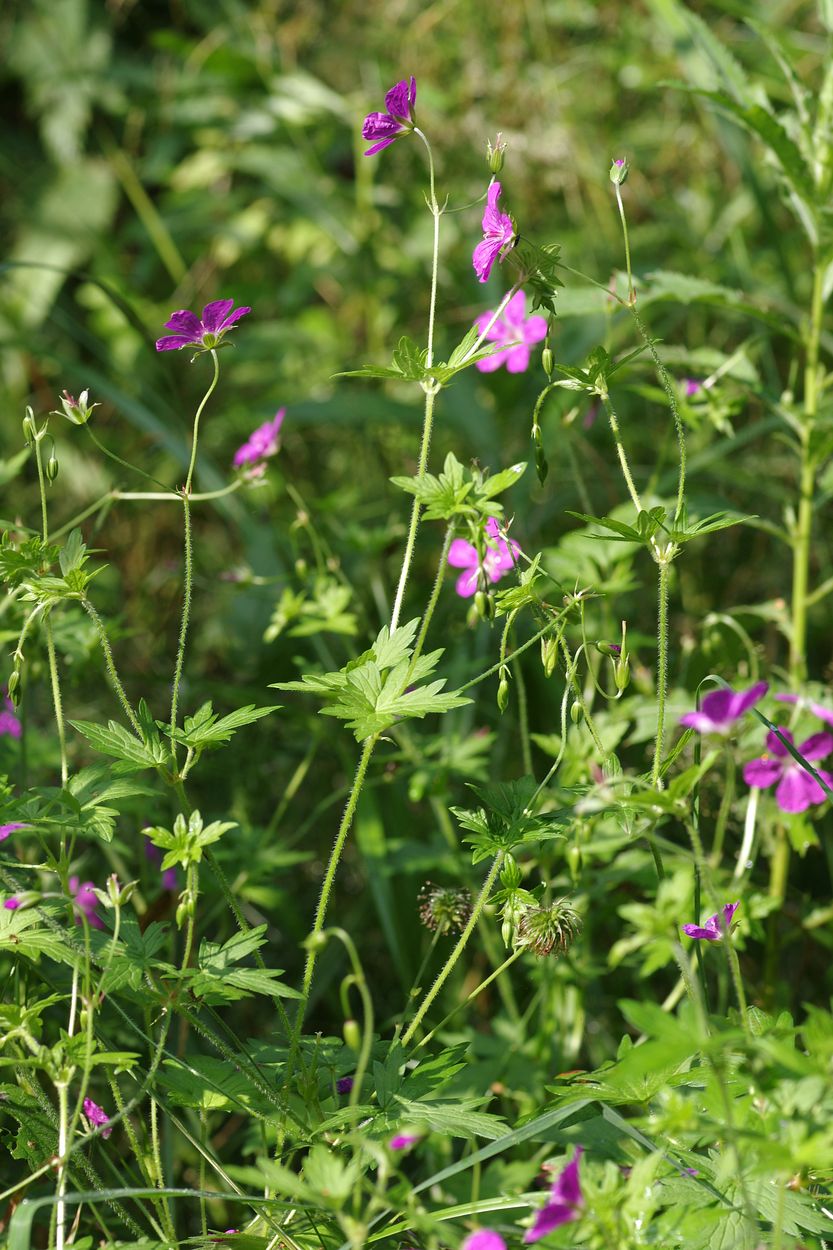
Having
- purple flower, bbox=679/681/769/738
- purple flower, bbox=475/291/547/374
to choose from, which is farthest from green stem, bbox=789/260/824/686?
purple flower, bbox=679/681/769/738

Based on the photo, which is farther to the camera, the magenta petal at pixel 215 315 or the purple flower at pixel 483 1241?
the magenta petal at pixel 215 315

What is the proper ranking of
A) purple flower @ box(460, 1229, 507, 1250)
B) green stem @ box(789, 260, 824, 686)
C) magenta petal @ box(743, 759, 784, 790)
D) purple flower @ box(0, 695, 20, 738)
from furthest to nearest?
green stem @ box(789, 260, 824, 686) < purple flower @ box(0, 695, 20, 738) < magenta petal @ box(743, 759, 784, 790) < purple flower @ box(460, 1229, 507, 1250)

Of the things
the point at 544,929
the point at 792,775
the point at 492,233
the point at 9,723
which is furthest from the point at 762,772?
the point at 9,723

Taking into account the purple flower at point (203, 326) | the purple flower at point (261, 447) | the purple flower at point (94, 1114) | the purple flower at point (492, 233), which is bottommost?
the purple flower at point (94, 1114)

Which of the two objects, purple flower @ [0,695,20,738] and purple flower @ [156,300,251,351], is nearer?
purple flower @ [156,300,251,351]

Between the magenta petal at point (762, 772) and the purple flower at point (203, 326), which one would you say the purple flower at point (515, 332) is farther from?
the magenta petal at point (762, 772)

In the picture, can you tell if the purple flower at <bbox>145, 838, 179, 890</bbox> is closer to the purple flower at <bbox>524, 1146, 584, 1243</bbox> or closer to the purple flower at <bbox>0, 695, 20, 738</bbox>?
the purple flower at <bbox>0, 695, 20, 738</bbox>

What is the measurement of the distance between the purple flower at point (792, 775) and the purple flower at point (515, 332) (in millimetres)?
622

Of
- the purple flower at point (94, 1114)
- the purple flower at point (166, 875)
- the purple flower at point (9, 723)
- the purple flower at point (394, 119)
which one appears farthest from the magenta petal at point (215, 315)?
the purple flower at point (94, 1114)

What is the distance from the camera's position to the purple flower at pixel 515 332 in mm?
1754

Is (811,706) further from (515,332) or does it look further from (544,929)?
(515,332)

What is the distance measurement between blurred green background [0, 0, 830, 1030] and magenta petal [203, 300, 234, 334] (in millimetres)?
537

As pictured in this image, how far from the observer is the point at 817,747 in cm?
159

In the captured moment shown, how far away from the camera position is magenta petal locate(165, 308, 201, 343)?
4.37ft
